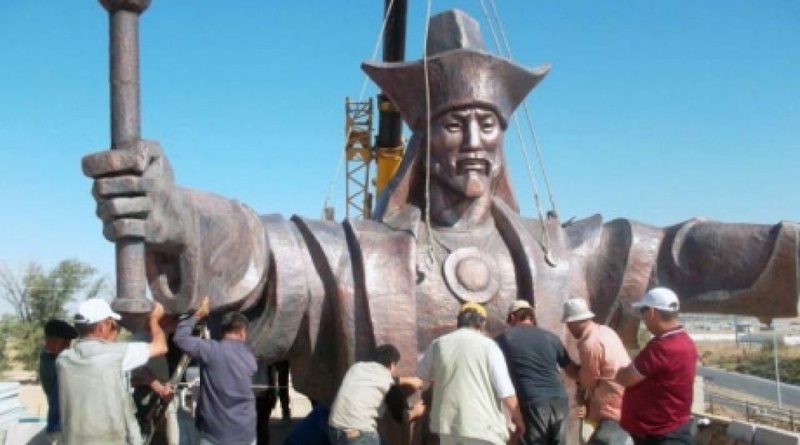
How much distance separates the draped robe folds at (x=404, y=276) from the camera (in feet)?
14.9

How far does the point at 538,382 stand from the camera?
4016 millimetres

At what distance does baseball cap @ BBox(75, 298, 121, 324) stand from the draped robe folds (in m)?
0.72

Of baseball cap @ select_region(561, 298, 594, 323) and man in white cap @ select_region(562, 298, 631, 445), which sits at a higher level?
baseball cap @ select_region(561, 298, 594, 323)

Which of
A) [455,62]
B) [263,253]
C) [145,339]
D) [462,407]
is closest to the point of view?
[462,407]

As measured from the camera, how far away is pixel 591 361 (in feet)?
13.1

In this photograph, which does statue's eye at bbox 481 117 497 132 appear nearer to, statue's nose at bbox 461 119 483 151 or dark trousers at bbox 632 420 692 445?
statue's nose at bbox 461 119 483 151

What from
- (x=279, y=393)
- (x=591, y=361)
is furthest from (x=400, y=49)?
(x=591, y=361)

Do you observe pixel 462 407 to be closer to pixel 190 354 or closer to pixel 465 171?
pixel 190 354

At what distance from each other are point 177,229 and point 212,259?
466 millimetres

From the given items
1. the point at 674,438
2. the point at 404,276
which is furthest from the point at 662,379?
the point at 404,276

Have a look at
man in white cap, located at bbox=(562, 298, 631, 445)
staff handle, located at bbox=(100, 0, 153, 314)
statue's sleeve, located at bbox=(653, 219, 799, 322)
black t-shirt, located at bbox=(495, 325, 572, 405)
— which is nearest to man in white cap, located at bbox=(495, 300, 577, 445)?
black t-shirt, located at bbox=(495, 325, 572, 405)

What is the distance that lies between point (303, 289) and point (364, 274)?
0.36 metres

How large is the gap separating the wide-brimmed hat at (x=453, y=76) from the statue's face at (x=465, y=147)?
0.07 m

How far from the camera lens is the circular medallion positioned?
4.79m
